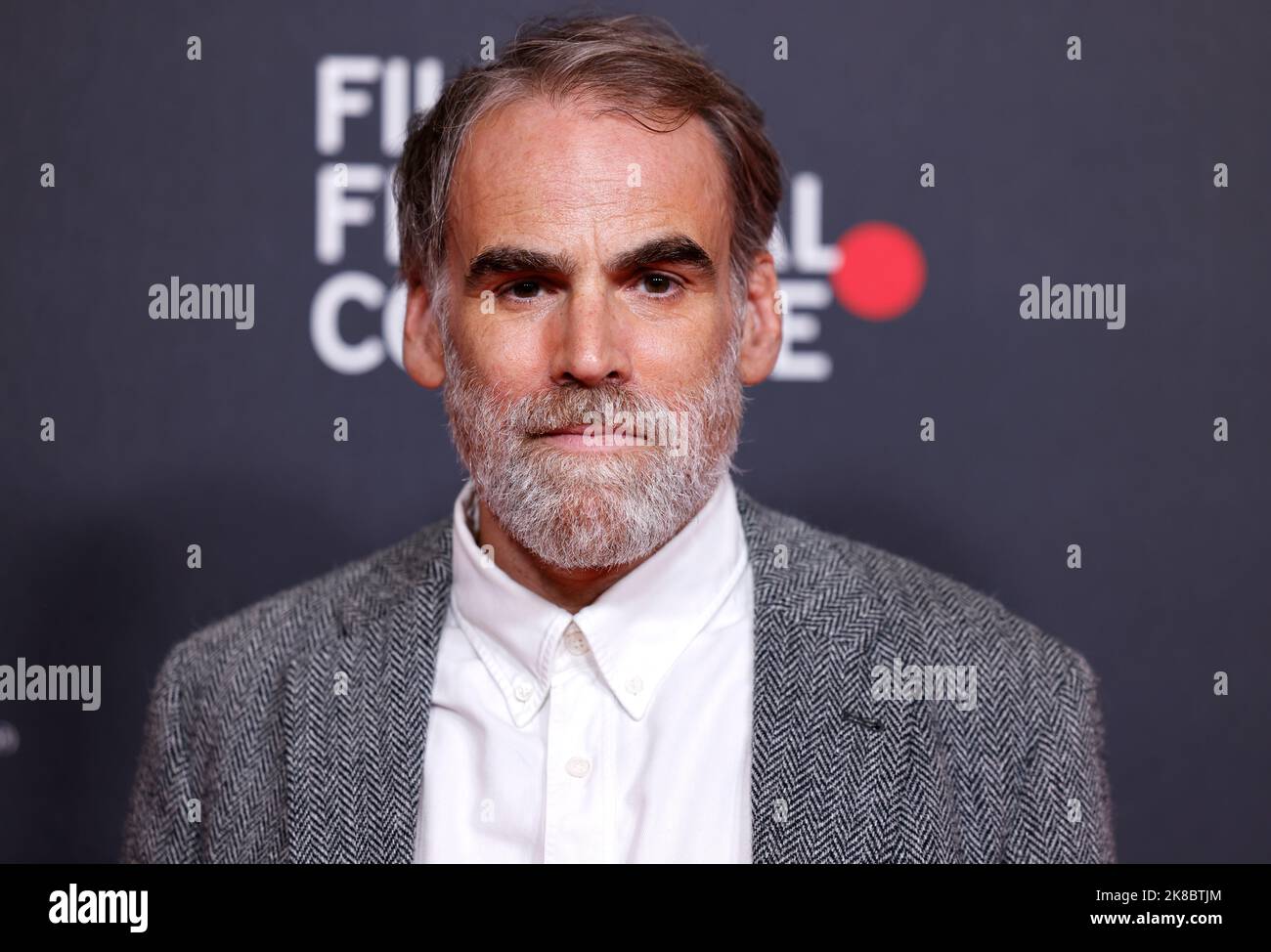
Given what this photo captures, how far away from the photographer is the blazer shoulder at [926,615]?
190cm

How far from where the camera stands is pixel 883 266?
2586 mm

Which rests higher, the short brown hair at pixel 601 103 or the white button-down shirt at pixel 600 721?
the short brown hair at pixel 601 103

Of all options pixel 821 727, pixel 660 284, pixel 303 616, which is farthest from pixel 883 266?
pixel 303 616

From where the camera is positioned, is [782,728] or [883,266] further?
[883,266]

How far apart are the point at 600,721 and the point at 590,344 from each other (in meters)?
0.49

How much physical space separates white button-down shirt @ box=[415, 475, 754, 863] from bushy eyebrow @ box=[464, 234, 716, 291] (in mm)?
345

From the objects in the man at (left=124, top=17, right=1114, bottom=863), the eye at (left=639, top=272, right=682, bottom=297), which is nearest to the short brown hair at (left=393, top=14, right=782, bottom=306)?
the man at (left=124, top=17, right=1114, bottom=863)

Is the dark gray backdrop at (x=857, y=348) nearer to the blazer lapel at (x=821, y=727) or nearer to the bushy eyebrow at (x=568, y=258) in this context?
the blazer lapel at (x=821, y=727)

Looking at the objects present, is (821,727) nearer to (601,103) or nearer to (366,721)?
(366,721)

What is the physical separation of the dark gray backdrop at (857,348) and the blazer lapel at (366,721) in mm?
744

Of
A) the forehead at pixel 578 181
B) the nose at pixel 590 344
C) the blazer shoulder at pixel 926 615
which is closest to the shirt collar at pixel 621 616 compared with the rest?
the blazer shoulder at pixel 926 615

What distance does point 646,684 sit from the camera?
1.80m

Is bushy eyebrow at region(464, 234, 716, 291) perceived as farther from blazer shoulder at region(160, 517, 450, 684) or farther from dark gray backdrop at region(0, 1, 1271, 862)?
dark gray backdrop at region(0, 1, 1271, 862)
